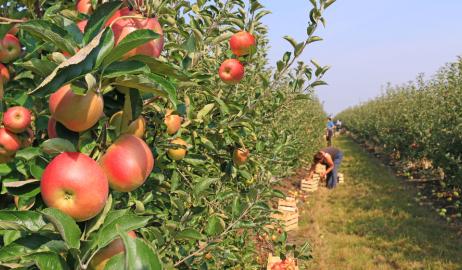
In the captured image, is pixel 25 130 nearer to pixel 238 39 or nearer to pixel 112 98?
pixel 112 98

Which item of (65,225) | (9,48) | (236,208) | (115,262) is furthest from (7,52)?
(236,208)

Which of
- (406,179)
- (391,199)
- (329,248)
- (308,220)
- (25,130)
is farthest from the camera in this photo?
(406,179)

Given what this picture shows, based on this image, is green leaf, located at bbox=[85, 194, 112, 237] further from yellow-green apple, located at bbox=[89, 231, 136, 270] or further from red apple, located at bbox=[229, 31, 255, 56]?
red apple, located at bbox=[229, 31, 255, 56]

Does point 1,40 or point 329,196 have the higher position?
point 1,40

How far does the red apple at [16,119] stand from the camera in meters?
1.08

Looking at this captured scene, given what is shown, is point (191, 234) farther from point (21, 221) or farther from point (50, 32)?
point (50, 32)

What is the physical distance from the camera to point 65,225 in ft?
2.61

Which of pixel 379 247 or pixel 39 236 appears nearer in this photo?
pixel 39 236

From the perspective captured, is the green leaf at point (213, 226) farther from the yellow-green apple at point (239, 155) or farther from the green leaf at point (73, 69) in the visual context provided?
the green leaf at point (73, 69)

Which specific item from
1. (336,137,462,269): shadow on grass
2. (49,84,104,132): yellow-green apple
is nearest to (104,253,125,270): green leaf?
(49,84,104,132): yellow-green apple

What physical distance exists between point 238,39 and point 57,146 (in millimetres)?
1207

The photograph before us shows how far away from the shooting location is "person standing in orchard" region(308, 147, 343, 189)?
10.2 m

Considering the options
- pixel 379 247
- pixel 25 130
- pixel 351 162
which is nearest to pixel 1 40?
pixel 25 130

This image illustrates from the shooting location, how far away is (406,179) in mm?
11578
